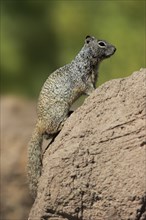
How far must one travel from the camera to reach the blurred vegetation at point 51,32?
13938 millimetres

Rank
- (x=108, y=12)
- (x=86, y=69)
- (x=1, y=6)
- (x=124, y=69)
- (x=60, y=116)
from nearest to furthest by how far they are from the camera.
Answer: (x=60, y=116) → (x=86, y=69) → (x=124, y=69) → (x=108, y=12) → (x=1, y=6)

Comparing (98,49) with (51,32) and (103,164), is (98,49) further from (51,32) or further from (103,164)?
(51,32)

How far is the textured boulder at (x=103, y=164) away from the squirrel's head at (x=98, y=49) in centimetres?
110

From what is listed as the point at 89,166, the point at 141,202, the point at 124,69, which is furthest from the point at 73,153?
the point at 124,69

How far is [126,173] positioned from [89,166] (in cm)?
26

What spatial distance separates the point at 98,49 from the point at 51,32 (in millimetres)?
8093

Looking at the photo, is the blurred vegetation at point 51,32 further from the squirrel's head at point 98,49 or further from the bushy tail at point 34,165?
the bushy tail at point 34,165

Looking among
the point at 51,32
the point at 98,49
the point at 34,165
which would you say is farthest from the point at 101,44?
the point at 51,32

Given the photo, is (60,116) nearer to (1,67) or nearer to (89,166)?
(89,166)

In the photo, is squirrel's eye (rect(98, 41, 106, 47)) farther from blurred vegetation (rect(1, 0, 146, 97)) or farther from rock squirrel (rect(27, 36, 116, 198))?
blurred vegetation (rect(1, 0, 146, 97))

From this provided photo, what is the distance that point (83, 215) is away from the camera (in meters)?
5.39

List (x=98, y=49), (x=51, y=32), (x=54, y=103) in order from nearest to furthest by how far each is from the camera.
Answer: (x=54, y=103), (x=98, y=49), (x=51, y=32)

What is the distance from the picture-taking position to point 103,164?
17.4 ft

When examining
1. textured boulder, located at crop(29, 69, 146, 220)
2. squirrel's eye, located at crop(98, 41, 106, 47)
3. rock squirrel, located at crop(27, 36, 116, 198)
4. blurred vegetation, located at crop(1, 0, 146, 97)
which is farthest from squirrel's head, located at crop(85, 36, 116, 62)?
blurred vegetation, located at crop(1, 0, 146, 97)
